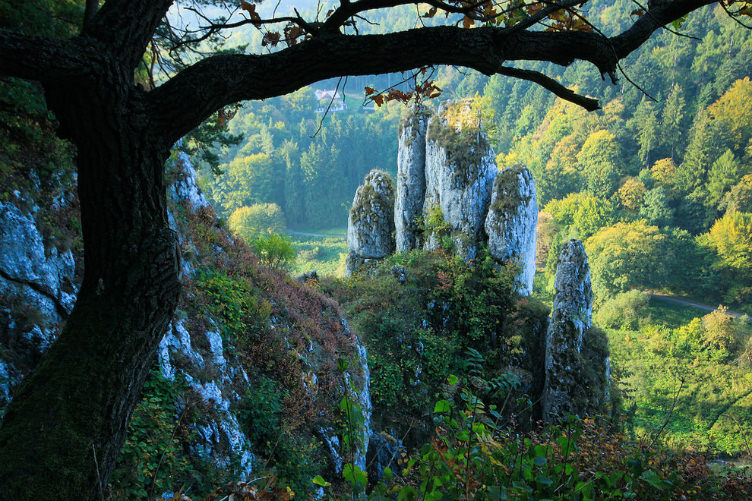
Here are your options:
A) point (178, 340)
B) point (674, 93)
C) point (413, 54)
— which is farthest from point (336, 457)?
point (674, 93)

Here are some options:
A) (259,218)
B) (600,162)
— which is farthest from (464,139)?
(259,218)

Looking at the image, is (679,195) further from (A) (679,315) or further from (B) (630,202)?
(A) (679,315)

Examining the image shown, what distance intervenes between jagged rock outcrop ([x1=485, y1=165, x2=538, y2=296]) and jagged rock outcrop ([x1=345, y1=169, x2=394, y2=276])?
16.5 ft

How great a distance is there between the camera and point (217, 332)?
5.30 meters

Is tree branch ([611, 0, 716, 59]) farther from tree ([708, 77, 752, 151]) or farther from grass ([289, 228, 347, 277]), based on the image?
tree ([708, 77, 752, 151])

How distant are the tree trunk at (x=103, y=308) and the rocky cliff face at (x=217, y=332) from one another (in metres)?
1.13

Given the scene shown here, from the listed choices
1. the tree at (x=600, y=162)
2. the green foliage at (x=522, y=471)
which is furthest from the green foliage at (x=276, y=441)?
the tree at (x=600, y=162)

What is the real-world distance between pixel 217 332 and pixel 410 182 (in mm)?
12490

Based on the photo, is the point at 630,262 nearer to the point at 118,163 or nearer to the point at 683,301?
the point at 683,301

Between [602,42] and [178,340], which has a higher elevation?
[602,42]

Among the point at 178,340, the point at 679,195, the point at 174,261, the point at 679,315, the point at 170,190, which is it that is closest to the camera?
the point at 174,261

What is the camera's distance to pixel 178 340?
4535mm

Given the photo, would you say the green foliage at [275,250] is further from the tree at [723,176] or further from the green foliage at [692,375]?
the tree at [723,176]

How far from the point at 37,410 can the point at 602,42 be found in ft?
11.7
